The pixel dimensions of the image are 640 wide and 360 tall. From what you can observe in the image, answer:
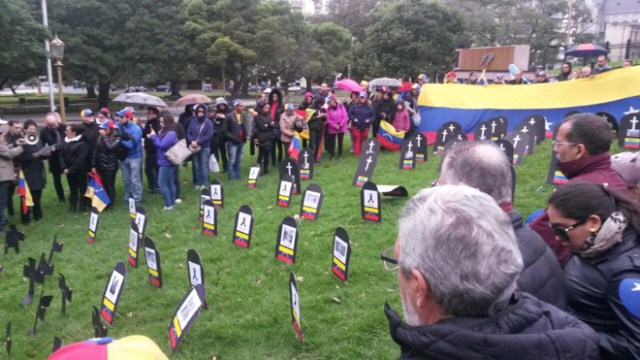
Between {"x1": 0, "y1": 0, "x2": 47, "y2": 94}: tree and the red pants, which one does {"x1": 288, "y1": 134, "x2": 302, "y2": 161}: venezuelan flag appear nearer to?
the red pants

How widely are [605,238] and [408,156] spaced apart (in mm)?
8321

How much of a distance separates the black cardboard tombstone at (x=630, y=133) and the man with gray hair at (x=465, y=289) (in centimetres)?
881

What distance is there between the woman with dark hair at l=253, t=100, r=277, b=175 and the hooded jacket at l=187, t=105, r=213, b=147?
1.41 m

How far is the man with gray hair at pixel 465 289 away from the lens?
141cm

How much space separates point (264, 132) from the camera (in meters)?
11.6

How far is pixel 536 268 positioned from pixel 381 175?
A: 309 inches

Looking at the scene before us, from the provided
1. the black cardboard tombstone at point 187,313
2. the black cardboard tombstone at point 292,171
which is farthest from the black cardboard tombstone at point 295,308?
the black cardboard tombstone at point 292,171

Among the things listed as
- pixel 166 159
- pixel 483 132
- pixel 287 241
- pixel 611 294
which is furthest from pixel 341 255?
pixel 483 132

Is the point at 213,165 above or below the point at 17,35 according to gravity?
below

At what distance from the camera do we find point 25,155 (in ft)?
29.8

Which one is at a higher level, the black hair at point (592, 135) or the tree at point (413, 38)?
the tree at point (413, 38)

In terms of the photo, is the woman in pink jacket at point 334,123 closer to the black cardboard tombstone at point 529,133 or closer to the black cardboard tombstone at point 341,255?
the black cardboard tombstone at point 529,133

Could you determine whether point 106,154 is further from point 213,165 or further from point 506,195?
point 506,195

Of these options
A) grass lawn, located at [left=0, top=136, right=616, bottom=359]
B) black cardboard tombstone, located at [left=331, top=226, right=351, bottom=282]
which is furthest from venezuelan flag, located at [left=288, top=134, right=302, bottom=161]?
black cardboard tombstone, located at [left=331, top=226, right=351, bottom=282]
